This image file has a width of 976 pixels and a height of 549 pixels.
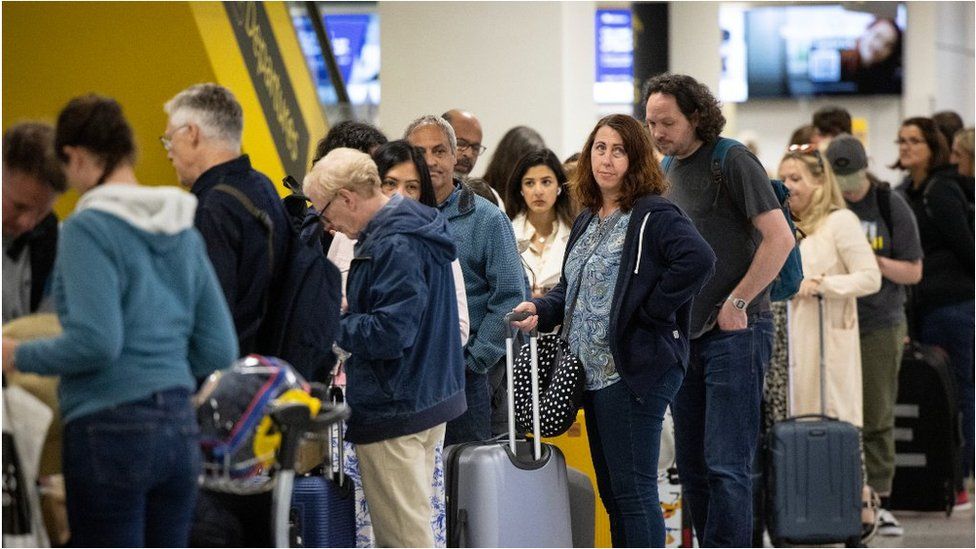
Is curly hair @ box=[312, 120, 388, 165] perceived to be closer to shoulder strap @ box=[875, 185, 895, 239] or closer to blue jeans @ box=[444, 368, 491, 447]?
blue jeans @ box=[444, 368, 491, 447]

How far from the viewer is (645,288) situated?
4.25 meters

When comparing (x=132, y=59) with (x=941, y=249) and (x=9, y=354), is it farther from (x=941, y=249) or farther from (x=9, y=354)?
(x=941, y=249)

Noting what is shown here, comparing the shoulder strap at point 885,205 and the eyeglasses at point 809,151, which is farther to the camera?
the shoulder strap at point 885,205

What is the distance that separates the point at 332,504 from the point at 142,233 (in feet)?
4.55

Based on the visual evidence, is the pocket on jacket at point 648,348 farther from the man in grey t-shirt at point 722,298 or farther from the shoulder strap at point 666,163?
the shoulder strap at point 666,163

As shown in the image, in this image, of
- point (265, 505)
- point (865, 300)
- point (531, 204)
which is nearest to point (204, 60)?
point (531, 204)

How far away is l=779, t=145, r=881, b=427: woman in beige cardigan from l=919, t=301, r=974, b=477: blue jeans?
1.44 metres

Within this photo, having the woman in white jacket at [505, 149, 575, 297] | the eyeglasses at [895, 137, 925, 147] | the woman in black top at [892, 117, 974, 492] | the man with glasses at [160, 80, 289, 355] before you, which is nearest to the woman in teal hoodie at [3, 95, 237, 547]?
the man with glasses at [160, 80, 289, 355]

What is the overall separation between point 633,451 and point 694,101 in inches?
47.4

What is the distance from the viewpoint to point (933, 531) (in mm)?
6719

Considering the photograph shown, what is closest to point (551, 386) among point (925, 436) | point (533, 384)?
point (533, 384)

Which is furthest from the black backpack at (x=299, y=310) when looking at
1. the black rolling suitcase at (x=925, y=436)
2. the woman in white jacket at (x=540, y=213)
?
the black rolling suitcase at (x=925, y=436)

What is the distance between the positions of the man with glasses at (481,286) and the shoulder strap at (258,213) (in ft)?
4.27

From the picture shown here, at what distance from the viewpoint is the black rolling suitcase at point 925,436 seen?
7.21m
